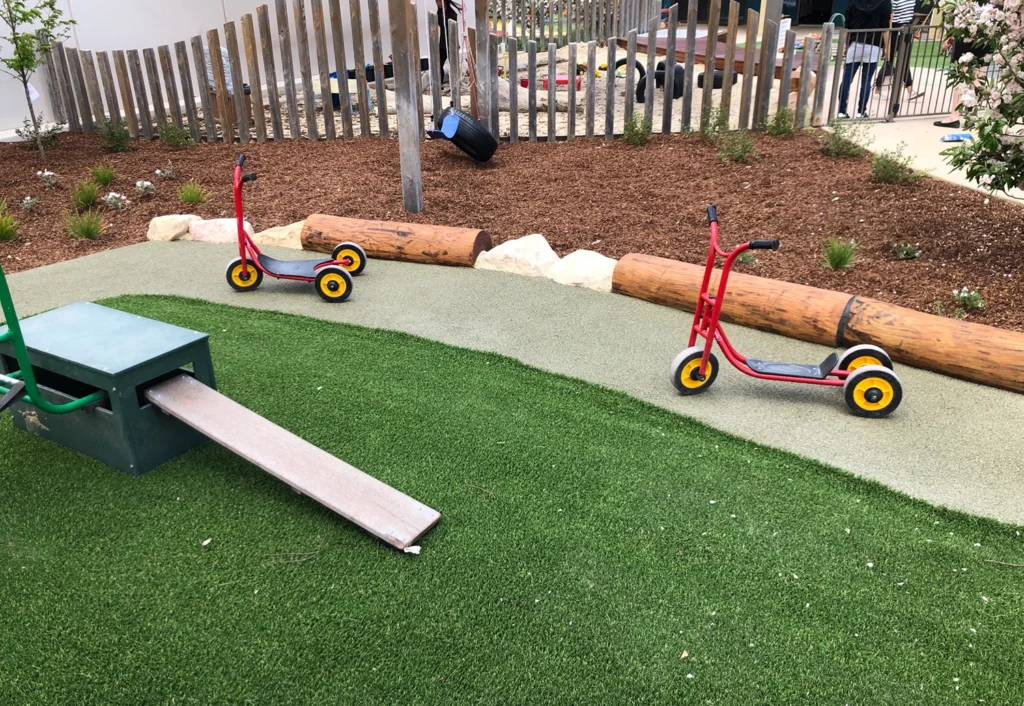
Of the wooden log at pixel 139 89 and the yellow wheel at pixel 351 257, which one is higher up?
the wooden log at pixel 139 89

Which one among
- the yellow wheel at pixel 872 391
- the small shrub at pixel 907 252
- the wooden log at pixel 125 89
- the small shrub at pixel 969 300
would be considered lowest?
the yellow wheel at pixel 872 391

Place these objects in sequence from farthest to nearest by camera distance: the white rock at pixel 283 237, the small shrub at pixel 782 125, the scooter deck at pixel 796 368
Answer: the small shrub at pixel 782 125 → the white rock at pixel 283 237 → the scooter deck at pixel 796 368

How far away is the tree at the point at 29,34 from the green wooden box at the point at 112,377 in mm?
5710

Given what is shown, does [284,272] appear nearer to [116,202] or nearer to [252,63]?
[116,202]

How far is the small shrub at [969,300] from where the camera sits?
471 cm

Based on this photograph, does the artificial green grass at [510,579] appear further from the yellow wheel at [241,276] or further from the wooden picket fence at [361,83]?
the wooden picket fence at [361,83]

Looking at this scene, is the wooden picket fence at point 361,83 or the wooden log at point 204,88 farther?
the wooden log at point 204,88

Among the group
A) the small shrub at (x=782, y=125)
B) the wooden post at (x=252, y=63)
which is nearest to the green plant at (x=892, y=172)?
the small shrub at (x=782, y=125)

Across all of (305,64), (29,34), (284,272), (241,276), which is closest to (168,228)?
(241,276)

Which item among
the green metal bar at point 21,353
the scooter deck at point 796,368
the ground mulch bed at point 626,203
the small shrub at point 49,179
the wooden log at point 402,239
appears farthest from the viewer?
the small shrub at point 49,179

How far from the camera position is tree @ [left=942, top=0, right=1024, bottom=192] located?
15.7 feet

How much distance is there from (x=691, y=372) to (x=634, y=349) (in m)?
0.60

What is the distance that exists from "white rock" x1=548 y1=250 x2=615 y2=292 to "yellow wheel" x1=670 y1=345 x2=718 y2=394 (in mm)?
1480

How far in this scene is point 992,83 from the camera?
512 cm
